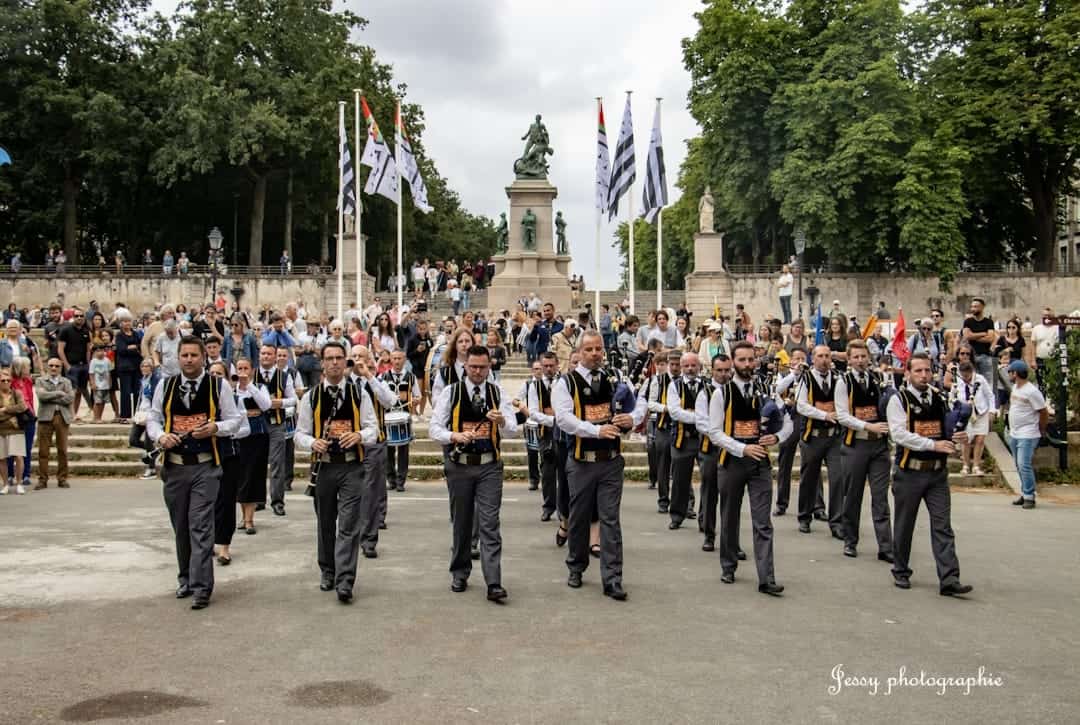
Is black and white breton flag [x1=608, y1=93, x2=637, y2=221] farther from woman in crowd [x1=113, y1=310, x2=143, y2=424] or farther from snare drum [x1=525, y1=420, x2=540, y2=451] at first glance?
snare drum [x1=525, y1=420, x2=540, y2=451]

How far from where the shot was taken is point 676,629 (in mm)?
8070

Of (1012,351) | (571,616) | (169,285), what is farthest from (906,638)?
(169,285)

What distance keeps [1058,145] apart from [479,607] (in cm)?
4417

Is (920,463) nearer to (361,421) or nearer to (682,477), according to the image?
(682,477)

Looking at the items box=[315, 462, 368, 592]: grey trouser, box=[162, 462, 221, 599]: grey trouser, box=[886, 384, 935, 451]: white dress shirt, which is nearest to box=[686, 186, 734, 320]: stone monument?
box=[886, 384, 935, 451]: white dress shirt

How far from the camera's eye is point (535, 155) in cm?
4325

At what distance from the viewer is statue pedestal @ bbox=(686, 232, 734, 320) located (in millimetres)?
46156

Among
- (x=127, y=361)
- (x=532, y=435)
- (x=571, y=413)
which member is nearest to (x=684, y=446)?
(x=532, y=435)

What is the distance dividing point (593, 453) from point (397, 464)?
7.17 meters

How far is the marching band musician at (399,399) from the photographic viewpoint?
1340cm

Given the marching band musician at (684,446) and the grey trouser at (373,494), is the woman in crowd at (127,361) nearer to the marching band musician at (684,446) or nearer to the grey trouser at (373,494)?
the grey trouser at (373,494)

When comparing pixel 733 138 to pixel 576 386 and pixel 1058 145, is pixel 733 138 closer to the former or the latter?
pixel 1058 145

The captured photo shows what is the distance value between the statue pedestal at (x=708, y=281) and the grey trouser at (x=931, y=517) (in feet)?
119

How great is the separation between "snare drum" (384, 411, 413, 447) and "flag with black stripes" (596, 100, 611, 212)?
55.0 feet
